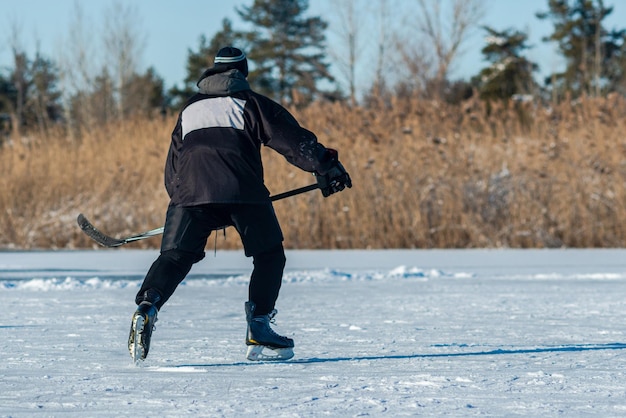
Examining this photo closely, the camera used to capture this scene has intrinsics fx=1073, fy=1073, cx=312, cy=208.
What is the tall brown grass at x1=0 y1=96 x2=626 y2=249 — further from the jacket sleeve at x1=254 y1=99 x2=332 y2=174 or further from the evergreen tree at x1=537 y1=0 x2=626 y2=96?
the evergreen tree at x1=537 y1=0 x2=626 y2=96

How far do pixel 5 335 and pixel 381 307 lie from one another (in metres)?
2.26

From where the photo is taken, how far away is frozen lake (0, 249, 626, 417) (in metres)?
3.21

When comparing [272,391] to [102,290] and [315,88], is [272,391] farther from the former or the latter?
[315,88]

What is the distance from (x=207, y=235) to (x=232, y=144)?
1.22 feet

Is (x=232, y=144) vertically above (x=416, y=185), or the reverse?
(x=416, y=185)

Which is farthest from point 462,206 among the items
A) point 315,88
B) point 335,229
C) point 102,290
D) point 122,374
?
point 315,88

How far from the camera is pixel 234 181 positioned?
400cm

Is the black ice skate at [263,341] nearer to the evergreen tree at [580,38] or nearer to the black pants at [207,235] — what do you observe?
the black pants at [207,235]

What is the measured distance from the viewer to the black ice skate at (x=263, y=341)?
13.4ft

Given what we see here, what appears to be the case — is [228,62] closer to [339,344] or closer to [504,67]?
[339,344]

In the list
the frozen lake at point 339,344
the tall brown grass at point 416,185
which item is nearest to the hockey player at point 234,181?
the frozen lake at point 339,344

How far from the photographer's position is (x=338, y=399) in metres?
3.23

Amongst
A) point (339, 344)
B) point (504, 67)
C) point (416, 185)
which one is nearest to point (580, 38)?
point (504, 67)

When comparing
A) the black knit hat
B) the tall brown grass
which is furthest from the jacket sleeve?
the tall brown grass
